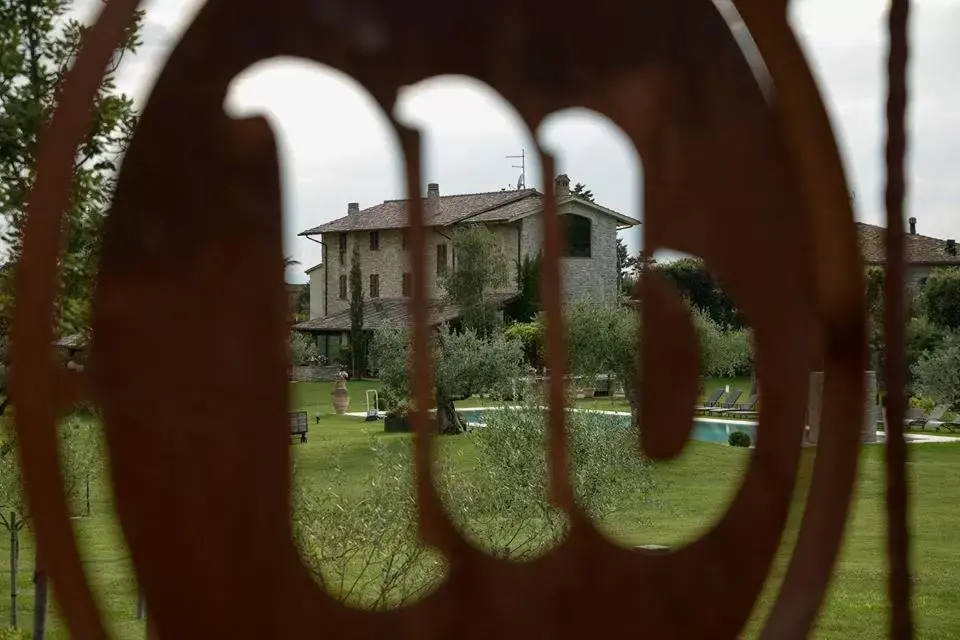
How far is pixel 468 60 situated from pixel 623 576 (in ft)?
2.90

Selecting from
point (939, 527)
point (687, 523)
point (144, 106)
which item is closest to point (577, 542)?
point (144, 106)

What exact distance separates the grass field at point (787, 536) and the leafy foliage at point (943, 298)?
1798 millimetres

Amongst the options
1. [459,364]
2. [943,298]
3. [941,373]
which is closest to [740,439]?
[941,373]

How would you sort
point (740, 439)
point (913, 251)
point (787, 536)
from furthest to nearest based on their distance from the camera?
1. point (740, 439)
2. point (913, 251)
3. point (787, 536)

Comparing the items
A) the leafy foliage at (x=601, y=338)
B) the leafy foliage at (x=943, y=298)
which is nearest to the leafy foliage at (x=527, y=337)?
the leafy foliage at (x=601, y=338)

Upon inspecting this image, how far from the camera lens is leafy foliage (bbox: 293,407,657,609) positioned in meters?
5.19

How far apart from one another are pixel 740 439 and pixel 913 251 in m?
6.39

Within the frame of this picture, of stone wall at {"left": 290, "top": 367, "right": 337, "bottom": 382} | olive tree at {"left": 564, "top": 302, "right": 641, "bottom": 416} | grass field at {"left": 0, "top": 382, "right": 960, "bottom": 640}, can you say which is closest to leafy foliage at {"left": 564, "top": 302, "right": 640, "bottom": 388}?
olive tree at {"left": 564, "top": 302, "right": 641, "bottom": 416}

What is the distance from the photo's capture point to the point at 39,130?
4.02 meters

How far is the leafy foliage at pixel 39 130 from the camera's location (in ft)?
13.4

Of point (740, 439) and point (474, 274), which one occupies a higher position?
point (474, 274)

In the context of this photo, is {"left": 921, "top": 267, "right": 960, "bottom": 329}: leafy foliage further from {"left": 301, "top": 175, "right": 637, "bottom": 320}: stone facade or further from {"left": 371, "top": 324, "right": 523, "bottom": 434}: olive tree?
{"left": 301, "top": 175, "right": 637, "bottom": 320}: stone facade

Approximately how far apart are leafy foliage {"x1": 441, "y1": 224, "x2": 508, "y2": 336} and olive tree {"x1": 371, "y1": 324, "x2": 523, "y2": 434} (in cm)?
348

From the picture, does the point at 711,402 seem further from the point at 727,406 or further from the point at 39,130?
the point at 39,130
